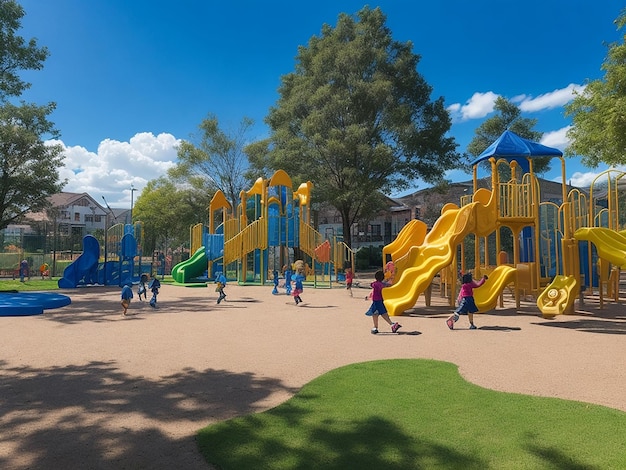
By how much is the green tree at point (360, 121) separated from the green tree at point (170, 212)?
60.0ft

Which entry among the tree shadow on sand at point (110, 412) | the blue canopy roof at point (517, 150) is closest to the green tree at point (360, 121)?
the blue canopy roof at point (517, 150)

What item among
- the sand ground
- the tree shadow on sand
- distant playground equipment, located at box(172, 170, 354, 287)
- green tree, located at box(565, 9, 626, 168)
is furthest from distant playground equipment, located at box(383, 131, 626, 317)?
distant playground equipment, located at box(172, 170, 354, 287)

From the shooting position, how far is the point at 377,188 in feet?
111

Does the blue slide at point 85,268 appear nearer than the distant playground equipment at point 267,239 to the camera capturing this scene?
Yes

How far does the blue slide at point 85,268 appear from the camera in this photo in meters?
23.3

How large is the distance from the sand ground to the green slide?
13016 millimetres

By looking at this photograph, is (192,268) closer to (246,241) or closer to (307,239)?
(246,241)

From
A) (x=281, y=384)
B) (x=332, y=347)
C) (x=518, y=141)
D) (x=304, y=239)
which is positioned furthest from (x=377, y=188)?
(x=281, y=384)

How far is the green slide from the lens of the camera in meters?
26.9

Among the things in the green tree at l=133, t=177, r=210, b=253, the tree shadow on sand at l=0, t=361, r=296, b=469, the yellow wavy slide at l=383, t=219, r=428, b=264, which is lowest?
the tree shadow on sand at l=0, t=361, r=296, b=469

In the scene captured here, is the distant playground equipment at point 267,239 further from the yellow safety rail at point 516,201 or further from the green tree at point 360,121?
the yellow safety rail at point 516,201

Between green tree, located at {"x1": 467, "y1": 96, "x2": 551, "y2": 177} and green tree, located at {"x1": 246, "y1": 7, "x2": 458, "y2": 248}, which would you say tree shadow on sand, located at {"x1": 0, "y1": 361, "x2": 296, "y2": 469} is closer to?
green tree, located at {"x1": 246, "y1": 7, "x2": 458, "y2": 248}

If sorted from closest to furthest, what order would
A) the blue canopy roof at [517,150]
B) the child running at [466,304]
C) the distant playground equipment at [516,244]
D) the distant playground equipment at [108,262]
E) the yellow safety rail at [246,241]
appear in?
the child running at [466,304] → the distant playground equipment at [516,244] → the blue canopy roof at [517,150] → the distant playground equipment at [108,262] → the yellow safety rail at [246,241]

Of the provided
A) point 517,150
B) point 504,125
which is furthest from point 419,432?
point 504,125
